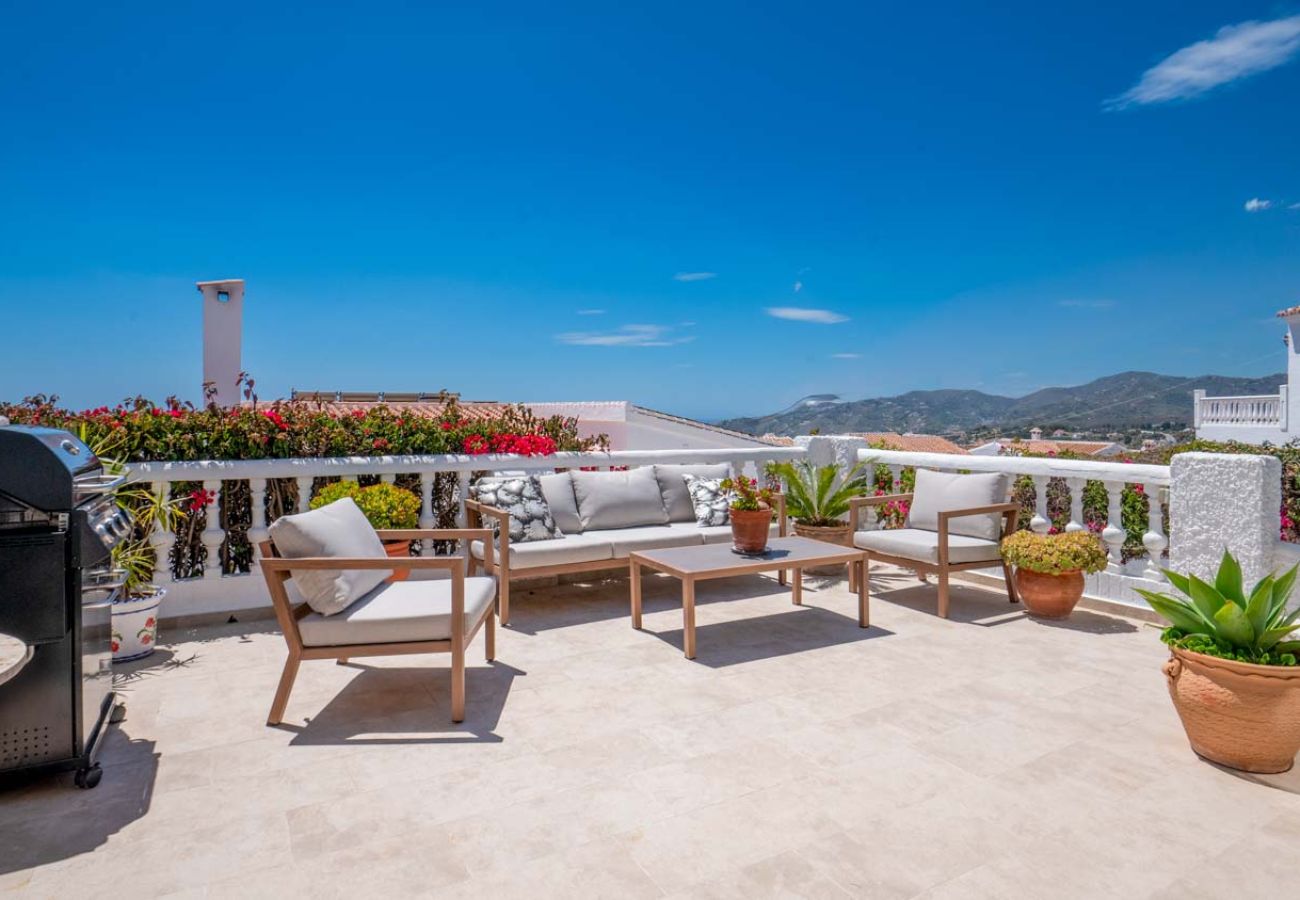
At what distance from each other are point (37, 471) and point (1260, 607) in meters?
4.33

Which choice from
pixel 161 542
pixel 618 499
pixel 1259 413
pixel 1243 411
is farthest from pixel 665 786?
pixel 1243 411

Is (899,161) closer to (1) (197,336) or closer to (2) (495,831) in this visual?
(1) (197,336)

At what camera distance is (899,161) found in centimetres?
2169

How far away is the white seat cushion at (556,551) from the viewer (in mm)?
4641

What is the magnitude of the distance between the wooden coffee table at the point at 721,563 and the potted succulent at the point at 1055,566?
1093 millimetres

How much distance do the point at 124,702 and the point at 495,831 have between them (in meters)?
2.26

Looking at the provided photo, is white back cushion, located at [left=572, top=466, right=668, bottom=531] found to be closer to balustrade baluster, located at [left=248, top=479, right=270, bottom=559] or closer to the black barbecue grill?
balustrade baluster, located at [left=248, top=479, right=270, bottom=559]

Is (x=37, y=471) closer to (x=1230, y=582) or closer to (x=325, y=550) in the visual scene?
(x=325, y=550)

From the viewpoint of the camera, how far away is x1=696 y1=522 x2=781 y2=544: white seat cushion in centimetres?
534

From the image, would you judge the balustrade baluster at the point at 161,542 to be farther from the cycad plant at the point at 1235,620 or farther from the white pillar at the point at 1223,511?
the white pillar at the point at 1223,511

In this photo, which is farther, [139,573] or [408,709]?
[139,573]

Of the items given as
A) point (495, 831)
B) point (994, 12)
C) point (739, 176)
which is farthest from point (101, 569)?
point (739, 176)

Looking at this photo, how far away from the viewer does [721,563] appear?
4234 mm

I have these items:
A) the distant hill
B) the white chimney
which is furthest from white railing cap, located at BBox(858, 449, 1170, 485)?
the distant hill
